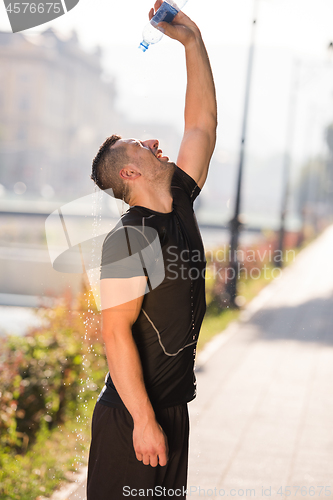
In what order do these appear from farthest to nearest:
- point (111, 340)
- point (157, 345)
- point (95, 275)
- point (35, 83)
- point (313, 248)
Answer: point (35, 83) < point (313, 248) < point (95, 275) < point (157, 345) < point (111, 340)

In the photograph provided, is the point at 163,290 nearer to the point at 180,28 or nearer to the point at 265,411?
the point at 180,28

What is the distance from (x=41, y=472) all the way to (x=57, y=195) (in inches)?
1875

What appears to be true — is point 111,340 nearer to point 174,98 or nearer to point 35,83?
point 174,98

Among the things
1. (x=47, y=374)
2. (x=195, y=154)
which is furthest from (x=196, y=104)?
(x=47, y=374)

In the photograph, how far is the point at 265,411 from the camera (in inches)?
162

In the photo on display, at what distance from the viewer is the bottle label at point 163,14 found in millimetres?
1831

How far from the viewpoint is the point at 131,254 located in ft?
4.58

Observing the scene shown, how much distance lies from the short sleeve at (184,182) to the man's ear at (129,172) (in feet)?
0.62

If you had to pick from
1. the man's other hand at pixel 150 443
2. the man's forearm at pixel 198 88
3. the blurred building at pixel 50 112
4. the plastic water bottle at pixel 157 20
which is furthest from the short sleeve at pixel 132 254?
the blurred building at pixel 50 112

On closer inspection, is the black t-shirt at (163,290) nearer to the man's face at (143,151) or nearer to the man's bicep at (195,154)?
the man's face at (143,151)

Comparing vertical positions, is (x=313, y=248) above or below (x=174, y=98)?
below

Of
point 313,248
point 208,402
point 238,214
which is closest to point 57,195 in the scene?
point 313,248
